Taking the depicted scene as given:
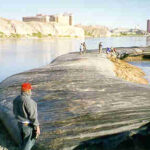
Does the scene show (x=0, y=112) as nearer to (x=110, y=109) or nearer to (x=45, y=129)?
(x=45, y=129)

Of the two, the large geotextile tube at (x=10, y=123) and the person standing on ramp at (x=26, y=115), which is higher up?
the person standing on ramp at (x=26, y=115)

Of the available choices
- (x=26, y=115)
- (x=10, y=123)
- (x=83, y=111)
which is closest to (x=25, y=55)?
(x=10, y=123)

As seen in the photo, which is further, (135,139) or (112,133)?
(112,133)

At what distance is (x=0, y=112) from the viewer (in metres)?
9.58

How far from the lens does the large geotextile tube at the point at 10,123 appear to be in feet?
25.4

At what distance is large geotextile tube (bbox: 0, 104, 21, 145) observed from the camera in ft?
25.4

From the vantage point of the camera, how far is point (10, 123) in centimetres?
831

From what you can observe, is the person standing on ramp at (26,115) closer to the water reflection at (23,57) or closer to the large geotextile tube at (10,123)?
the large geotextile tube at (10,123)

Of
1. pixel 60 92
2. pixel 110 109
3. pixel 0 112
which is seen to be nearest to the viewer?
pixel 110 109

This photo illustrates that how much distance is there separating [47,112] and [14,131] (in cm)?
140

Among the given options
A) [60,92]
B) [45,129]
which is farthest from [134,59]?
[45,129]

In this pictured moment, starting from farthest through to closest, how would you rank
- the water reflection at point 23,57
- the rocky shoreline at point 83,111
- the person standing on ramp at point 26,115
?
the water reflection at point 23,57 < the rocky shoreline at point 83,111 < the person standing on ramp at point 26,115

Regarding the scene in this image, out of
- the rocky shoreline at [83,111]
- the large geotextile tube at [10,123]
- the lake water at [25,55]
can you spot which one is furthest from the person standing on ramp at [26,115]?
the lake water at [25,55]

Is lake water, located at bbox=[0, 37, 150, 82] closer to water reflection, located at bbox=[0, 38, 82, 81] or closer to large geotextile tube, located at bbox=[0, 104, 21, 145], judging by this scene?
water reflection, located at bbox=[0, 38, 82, 81]
